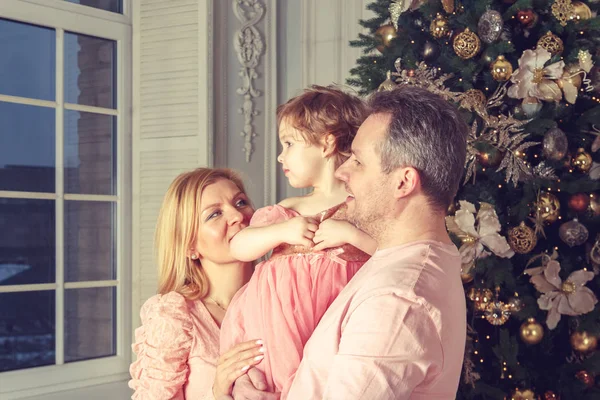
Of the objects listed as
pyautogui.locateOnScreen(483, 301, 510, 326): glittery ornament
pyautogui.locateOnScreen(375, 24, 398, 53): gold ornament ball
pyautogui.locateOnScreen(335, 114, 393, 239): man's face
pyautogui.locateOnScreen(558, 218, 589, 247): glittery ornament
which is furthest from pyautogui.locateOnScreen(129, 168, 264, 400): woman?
pyautogui.locateOnScreen(558, 218, 589, 247): glittery ornament

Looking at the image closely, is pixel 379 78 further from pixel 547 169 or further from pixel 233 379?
pixel 233 379

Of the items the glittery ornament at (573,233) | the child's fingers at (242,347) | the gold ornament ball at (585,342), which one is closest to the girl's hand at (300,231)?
the child's fingers at (242,347)

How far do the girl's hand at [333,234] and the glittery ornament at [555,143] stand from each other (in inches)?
53.6

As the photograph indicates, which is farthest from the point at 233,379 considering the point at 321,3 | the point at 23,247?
the point at 321,3

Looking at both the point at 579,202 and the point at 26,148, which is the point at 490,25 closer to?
the point at 579,202

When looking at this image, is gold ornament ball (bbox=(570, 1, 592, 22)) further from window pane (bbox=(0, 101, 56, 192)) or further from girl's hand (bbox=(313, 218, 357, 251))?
window pane (bbox=(0, 101, 56, 192))

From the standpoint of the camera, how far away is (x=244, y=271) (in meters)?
2.46

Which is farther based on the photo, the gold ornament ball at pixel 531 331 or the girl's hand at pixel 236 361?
the gold ornament ball at pixel 531 331

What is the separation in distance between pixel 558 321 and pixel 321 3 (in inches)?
91.6

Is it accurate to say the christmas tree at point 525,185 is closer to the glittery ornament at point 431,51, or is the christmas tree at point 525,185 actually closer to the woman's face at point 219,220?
the glittery ornament at point 431,51

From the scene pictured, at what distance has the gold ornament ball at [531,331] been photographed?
290 centimetres

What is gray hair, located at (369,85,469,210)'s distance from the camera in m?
1.48

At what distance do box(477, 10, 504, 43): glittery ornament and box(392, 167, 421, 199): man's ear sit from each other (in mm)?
1629

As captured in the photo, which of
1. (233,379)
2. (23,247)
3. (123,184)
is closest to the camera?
(233,379)
